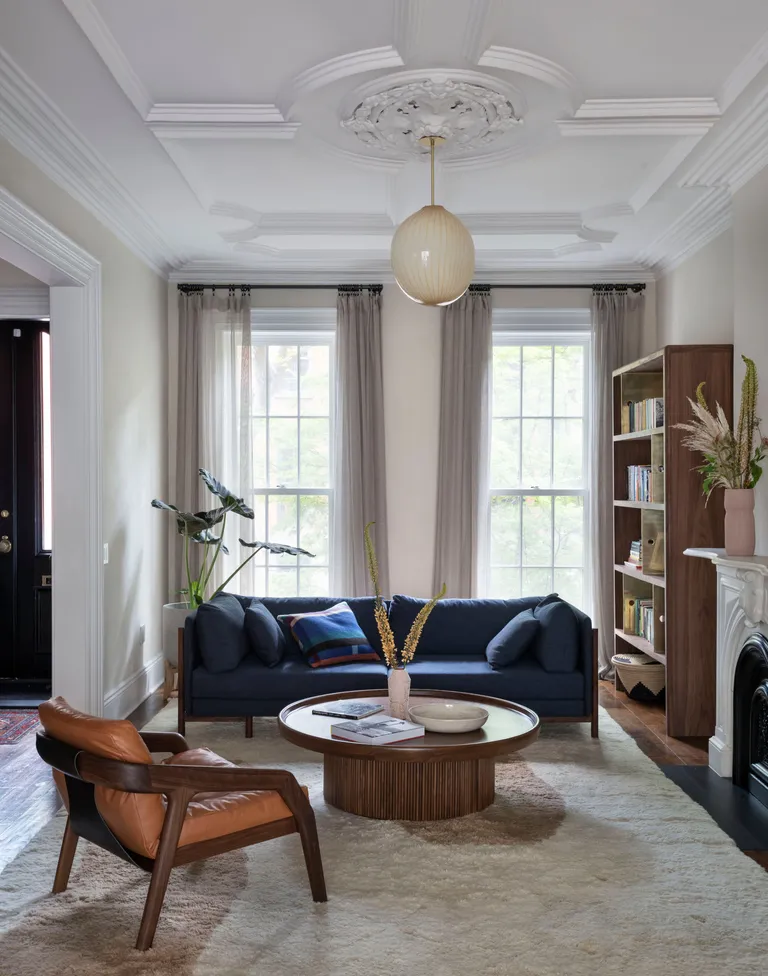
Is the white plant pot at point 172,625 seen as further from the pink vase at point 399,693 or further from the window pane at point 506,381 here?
the window pane at point 506,381

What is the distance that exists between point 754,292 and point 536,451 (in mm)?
2806

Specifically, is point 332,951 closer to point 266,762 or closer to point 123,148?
point 266,762

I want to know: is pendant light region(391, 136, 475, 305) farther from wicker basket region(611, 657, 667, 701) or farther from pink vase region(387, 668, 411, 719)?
wicker basket region(611, 657, 667, 701)

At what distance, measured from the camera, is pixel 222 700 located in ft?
16.3

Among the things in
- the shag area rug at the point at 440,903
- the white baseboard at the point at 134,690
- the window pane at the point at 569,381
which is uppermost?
the window pane at the point at 569,381

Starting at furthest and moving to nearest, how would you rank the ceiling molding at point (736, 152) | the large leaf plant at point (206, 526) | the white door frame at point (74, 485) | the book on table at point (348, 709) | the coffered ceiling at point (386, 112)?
the large leaf plant at point (206, 526), the white door frame at point (74, 485), the book on table at point (348, 709), the ceiling molding at point (736, 152), the coffered ceiling at point (386, 112)

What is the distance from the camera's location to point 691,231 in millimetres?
5727

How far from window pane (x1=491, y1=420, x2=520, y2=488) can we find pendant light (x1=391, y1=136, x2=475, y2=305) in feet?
9.56

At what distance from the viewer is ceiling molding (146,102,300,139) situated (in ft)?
13.1

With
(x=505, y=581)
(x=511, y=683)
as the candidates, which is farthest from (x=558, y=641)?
(x=505, y=581)

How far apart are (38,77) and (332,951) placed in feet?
11.0

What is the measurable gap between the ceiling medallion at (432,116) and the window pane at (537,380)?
2.68 meters

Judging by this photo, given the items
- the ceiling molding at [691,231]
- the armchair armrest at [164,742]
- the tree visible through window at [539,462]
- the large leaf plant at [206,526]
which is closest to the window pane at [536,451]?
the tree visible through window at [539,462]

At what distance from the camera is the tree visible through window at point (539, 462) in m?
7.01
